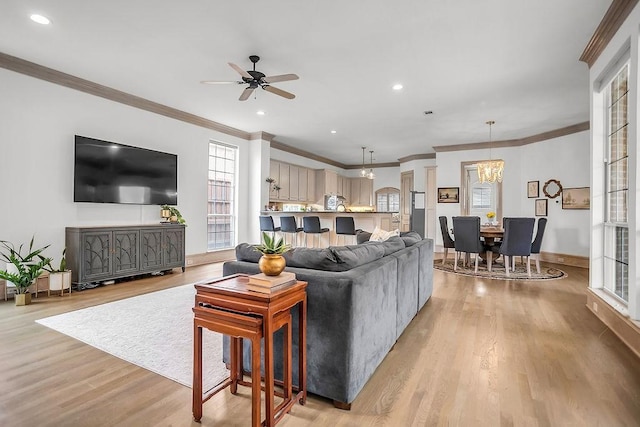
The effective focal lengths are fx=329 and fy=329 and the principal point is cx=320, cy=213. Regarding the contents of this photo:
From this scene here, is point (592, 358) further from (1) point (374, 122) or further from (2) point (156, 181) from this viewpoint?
(2) point (156, 181)

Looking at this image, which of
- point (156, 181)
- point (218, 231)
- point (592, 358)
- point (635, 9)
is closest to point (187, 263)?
point (218, 231)

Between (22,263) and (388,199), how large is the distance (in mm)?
10024

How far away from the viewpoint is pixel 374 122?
263 inches

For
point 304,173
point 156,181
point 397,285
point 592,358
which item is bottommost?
point 592,358

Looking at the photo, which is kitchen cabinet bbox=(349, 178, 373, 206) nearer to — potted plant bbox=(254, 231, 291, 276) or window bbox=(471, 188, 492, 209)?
window bbox=(471, 188, 492, 209)

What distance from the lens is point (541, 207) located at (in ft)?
24.7

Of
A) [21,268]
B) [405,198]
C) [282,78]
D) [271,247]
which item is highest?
[282,78]

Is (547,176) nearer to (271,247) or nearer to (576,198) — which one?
(576,198)

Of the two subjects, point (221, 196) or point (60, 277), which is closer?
point (60, 277)

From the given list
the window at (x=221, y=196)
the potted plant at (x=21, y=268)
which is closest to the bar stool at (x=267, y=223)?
the window at (x=221, y=196)

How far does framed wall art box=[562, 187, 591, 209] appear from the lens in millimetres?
6715

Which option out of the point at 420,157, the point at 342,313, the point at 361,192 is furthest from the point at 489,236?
the point at 361,192

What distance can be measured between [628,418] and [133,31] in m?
4.91

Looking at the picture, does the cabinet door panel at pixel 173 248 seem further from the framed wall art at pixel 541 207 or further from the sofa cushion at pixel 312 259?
the framed wall art at pixel 541 207
